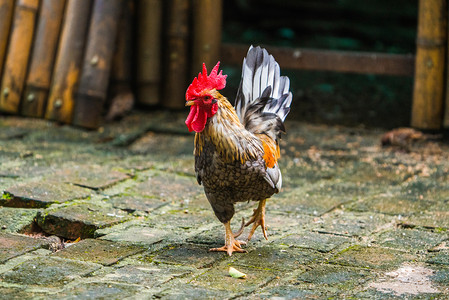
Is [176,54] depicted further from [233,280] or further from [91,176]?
[233,280]

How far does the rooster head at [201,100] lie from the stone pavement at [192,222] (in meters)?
0.70

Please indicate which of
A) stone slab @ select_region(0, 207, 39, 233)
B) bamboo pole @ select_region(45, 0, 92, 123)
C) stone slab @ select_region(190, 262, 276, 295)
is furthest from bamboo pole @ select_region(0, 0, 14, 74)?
stone slab @ select_region(190, 262, 276, 295)

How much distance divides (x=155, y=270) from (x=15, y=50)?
13.2 feet

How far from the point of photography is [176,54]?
748 cm

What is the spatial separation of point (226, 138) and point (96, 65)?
10.6 feet

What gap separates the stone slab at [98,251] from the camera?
3.65m

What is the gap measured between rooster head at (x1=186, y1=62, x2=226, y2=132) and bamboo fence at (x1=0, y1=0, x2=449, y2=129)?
10.2 ft

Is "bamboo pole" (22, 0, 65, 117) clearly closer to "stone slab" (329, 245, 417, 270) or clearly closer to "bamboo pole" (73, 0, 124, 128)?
"bamboo pole" (73, 0, 124, 128)

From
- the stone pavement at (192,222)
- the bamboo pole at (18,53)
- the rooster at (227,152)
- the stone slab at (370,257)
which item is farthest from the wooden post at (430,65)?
the bamboo pole at (18,53)

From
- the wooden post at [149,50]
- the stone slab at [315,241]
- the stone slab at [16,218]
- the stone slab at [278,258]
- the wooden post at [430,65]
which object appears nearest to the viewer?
the stone slab at [278,258]

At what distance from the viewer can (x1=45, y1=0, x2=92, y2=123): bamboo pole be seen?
6.73 metres

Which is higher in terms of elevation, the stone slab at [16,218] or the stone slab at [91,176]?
the stone slab at [91,176]

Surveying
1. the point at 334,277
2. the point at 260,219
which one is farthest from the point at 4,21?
the point at 334,277

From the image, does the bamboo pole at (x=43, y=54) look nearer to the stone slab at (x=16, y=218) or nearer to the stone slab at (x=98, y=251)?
the stone slab at (x=16, y=218)
